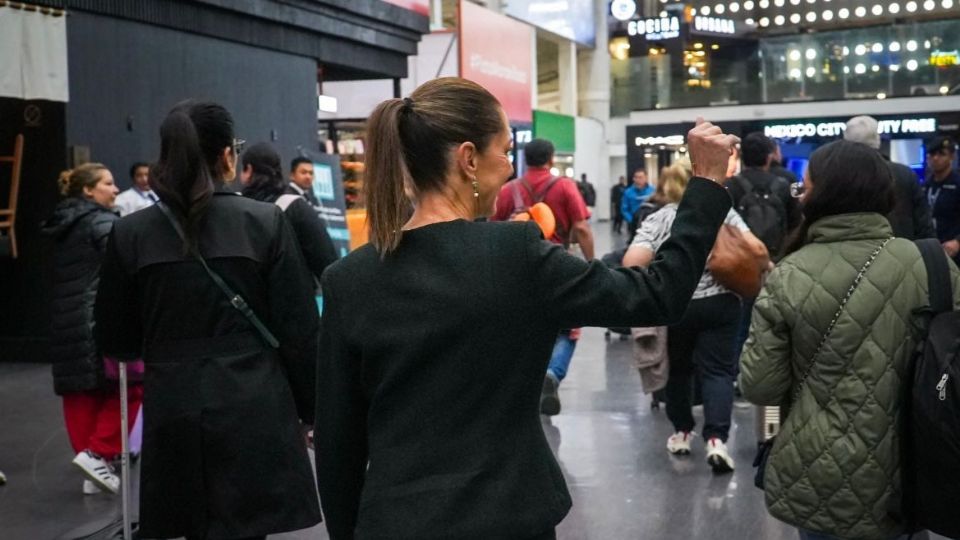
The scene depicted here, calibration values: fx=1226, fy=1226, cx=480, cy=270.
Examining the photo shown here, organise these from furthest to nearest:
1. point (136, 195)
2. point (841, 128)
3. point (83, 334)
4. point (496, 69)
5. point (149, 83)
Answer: point (841, 128), point (496, 69), point (149, 83), point (136, 195), point (83, 334)

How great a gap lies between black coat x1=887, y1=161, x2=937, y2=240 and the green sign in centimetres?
2861

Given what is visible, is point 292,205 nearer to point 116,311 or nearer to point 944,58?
point 116,311

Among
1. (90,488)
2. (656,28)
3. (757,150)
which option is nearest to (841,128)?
(656,28)

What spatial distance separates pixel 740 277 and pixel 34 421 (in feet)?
A: 18.3

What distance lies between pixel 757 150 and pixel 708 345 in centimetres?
169

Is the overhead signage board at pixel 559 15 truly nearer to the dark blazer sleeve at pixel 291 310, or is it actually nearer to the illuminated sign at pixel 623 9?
the illuminated sign at pixel 623 9

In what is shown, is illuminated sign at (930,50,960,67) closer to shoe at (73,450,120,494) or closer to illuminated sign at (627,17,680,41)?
illuminated sign at (627,17,680,41)

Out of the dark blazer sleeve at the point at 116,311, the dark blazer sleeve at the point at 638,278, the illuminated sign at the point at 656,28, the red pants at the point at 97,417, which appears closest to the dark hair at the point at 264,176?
the red pants at the point at 97,417

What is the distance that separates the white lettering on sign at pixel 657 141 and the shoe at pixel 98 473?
22.3m

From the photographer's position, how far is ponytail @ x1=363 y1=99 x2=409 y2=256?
231cm

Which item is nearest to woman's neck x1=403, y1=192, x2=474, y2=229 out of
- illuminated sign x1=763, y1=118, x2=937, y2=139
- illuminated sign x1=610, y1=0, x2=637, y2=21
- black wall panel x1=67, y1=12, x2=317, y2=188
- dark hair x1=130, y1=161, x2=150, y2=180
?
black wall panel x1=67, y1=12, x2=317, y2=188

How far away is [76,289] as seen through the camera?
7379mm

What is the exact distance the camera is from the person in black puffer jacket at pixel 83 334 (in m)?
7.16

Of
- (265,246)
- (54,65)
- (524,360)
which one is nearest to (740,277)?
(265,246)
